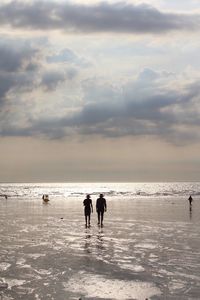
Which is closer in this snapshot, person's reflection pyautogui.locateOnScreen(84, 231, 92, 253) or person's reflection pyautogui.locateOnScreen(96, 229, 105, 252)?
person's reflection pyautogui.locateOnScreen(84, 231, 92, 253)

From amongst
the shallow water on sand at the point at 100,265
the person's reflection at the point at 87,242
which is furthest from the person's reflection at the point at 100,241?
the person's reflection at the point at 87,242

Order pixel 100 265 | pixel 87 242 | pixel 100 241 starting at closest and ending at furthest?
pixel 100 265
pixel 87 242
pixel 100 241

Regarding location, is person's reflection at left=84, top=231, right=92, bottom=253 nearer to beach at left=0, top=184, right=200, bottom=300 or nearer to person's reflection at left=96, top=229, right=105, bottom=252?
beach at left=0, top=184, right=200, bottom=300

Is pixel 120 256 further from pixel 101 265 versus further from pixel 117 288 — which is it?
pixel 117 288

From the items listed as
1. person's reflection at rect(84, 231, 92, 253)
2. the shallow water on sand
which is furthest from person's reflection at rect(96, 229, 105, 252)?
person's reflection at rect(84, 231, 92, 253)

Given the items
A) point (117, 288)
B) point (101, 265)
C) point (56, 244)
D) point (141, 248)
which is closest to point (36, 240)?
point (56, 244)

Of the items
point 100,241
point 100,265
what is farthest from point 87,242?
point 100,265

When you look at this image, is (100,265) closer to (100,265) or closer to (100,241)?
(100,265)

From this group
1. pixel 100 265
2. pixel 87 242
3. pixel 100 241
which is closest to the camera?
pixel 100 265

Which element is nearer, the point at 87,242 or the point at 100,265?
the point at 100,265

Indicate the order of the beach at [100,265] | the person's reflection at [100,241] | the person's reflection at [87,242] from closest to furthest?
1. the beach at [100,265]
2. the person's reflection at [87,242]
3. the person's reflection at [100,241]

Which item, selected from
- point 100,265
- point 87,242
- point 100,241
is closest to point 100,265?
point 100,265

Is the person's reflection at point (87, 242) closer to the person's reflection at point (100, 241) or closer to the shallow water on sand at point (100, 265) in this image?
the shallow water on sand at point (100, 265)

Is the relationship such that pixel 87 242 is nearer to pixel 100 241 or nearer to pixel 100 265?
pixel 100 241
